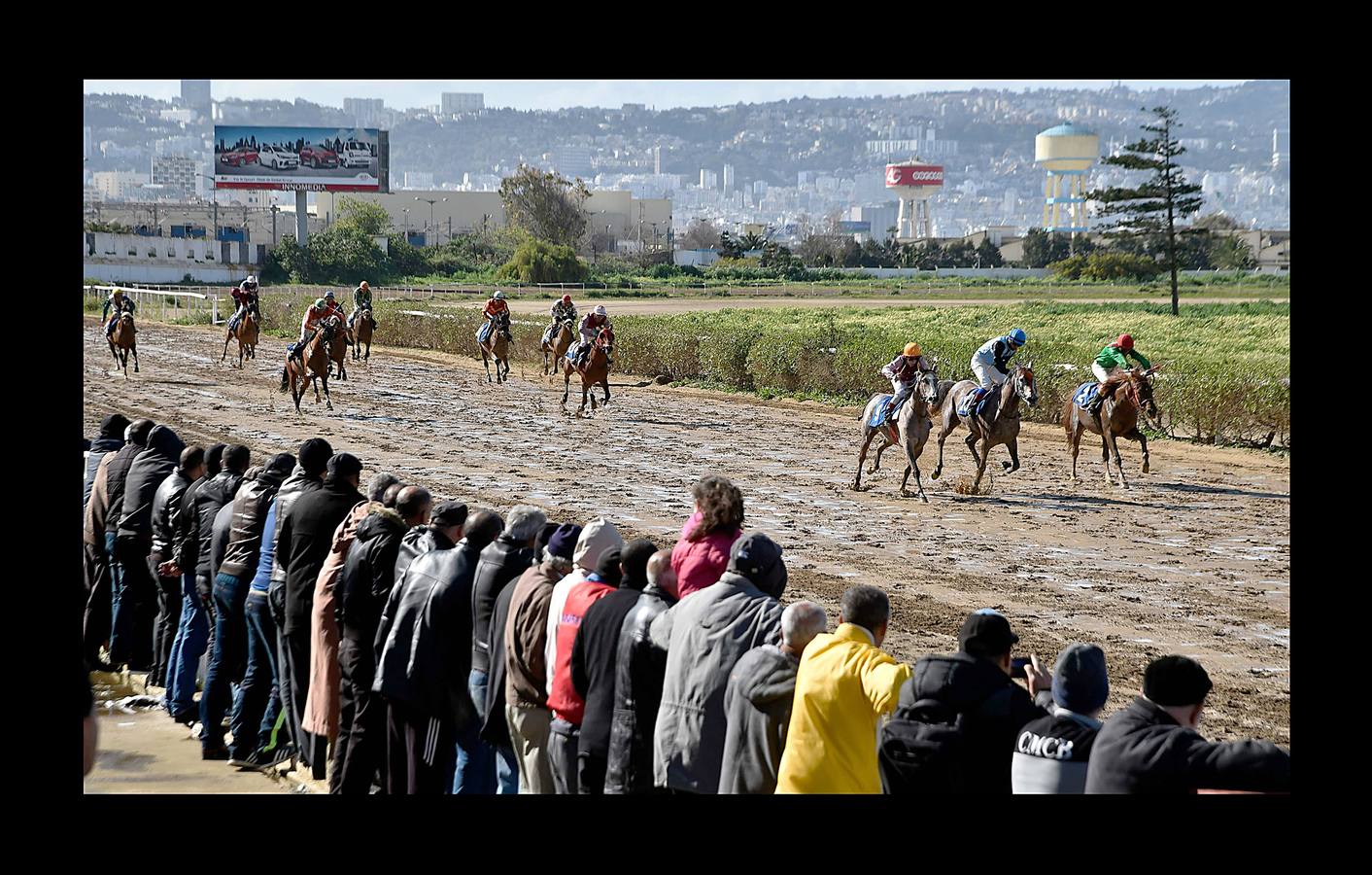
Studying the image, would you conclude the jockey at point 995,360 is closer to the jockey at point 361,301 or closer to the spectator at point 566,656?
the spectator at point 566,656

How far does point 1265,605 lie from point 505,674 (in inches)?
256

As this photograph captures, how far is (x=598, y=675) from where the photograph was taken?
4.82 metres

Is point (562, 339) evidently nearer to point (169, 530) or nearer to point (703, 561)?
point (169, 530)

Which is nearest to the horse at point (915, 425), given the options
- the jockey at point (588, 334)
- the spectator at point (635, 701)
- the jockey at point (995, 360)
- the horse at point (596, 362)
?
the jockey at point (995, 360)

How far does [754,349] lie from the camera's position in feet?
80.3

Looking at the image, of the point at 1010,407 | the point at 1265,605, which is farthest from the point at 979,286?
the point at 1265,605

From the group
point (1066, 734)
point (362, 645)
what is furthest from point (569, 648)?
point (1066, 734)

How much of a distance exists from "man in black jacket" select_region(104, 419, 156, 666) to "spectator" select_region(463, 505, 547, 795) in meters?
3.05

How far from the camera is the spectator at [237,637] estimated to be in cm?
648

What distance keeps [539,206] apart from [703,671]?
99.5 meters

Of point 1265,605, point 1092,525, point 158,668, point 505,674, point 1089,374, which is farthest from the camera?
point 1089,374
